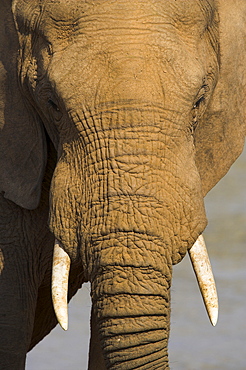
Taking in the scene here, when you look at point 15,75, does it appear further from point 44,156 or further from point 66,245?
point 66,245

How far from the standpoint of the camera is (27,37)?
4.72 m

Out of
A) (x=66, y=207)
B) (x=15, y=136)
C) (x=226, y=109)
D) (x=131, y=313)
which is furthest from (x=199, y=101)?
(x=131, y=313)

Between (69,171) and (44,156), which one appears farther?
(44,156)

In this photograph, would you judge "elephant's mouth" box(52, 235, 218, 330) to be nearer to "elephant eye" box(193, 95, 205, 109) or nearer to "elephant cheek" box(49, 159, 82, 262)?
"elephant cheek" box(49, 159, 82, 262)

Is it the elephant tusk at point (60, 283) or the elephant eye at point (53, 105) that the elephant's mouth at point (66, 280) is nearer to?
the elephant tusk at point (60, 283)

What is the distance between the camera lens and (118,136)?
438cm

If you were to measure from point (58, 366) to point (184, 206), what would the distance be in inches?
121

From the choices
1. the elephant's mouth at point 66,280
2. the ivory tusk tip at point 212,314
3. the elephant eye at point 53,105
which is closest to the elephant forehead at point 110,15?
the elephant eye at point 53,105

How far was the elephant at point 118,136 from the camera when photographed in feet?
14.1

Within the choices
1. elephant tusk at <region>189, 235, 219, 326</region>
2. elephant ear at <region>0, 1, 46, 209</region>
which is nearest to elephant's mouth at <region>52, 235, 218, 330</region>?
elephant tusk at <region>189, 235, 219, 326</region>

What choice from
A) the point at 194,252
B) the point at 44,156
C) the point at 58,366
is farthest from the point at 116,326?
the point at 58,366

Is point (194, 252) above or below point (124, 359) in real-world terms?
above

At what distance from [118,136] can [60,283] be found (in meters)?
0.48

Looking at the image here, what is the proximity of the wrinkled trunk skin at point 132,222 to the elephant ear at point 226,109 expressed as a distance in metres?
0.52
